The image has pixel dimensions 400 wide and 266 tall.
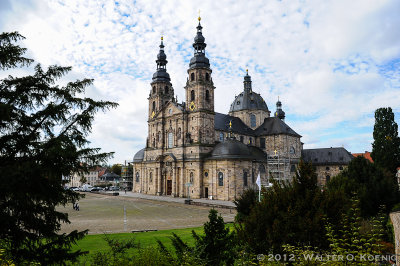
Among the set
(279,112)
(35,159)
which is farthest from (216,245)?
(279,112)

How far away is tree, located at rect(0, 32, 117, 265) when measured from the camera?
674 cm

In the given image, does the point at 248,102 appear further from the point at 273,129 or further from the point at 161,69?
the point at 161,69

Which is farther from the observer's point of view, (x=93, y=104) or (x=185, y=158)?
(x=185, y=158)

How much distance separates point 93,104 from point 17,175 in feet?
9.26

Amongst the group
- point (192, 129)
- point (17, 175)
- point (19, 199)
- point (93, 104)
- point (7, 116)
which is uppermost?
point (192, 129)

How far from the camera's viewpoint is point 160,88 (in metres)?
61.0

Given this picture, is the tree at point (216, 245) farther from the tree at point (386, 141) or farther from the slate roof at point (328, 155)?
the slate roof at point (328, 155)

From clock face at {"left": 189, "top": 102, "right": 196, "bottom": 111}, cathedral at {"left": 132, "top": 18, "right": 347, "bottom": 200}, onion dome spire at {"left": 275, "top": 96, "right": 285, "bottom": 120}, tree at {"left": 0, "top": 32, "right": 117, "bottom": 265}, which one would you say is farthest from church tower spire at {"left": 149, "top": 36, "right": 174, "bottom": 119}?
tree at {"left": 0, "top": 32, "right": 117, "bottom": 265}

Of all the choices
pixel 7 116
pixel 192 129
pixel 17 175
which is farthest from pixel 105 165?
pixel 192 129

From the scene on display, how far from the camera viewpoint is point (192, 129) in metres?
51.6

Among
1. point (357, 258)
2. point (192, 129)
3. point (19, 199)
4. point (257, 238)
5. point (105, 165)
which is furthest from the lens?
point (192, 129)

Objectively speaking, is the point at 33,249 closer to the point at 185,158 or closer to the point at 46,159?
the point at 46,159

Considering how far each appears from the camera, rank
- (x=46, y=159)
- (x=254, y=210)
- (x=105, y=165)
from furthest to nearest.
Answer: (x=254, y=210), (x=105, y=165), (x=46, y=159)

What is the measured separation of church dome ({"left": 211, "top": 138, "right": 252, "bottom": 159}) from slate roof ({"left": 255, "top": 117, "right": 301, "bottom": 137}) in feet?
48.3
